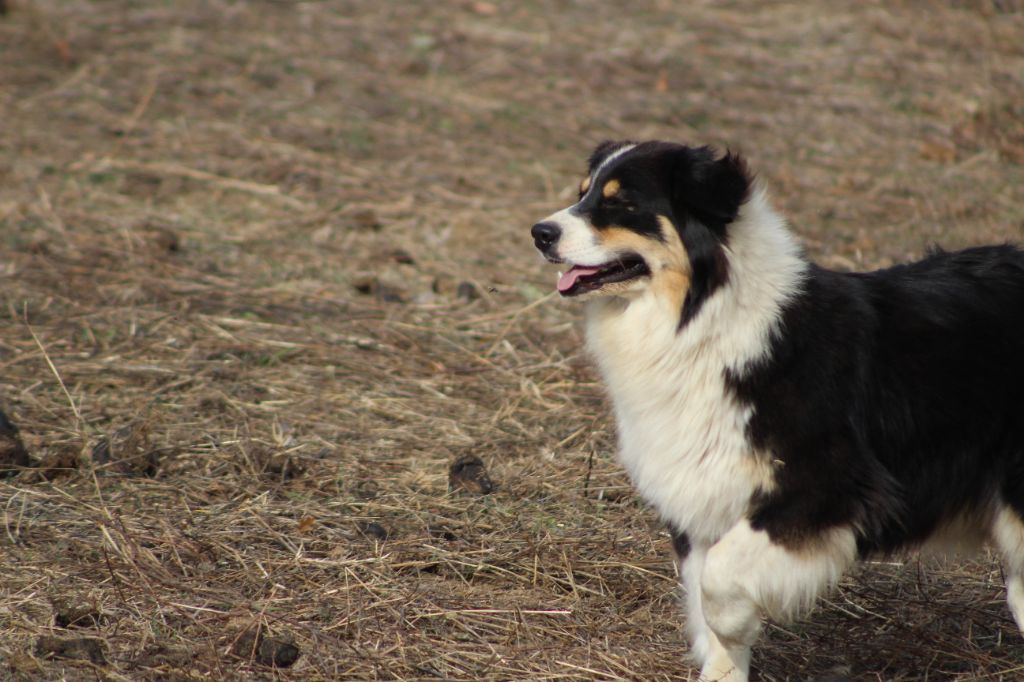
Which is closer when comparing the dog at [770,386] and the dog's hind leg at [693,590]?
the dog at [770,386]

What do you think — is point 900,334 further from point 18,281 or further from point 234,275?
point 18,281

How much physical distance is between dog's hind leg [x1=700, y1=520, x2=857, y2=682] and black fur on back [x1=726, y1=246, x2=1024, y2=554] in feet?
0.15

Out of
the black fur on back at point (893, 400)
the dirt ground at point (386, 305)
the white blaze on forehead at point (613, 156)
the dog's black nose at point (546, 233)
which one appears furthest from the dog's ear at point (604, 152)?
the dirt ground at point (386, 305)

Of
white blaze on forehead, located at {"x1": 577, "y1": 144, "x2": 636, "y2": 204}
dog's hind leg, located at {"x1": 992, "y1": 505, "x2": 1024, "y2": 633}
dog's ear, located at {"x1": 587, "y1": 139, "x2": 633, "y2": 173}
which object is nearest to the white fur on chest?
white blaze on forehead, located at {"x1": 577, "y1": 144, "x2": 636, "y2": 204}

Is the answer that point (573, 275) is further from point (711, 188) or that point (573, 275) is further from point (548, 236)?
point (711, 188)

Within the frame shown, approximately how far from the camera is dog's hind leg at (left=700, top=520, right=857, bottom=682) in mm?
3570

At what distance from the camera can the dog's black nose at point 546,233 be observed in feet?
12.7

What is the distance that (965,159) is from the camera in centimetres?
957

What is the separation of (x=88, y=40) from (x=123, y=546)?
7992 mm

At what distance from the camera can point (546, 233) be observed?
12.7 ft

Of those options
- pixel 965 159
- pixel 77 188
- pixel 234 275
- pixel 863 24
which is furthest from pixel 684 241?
pixel 863 24

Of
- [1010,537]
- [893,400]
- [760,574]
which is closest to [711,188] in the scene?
[893,400]

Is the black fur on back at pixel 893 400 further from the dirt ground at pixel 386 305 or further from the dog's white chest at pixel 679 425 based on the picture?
the dirt ground at pixel 386 305

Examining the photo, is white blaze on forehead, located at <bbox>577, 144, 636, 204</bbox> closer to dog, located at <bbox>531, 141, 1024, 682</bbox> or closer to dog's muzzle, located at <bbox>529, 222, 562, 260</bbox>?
dog, located at <bbox>531, 141, 1024, 682</bbox>
